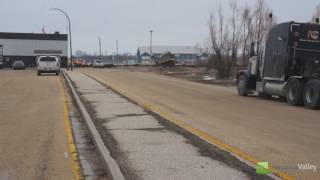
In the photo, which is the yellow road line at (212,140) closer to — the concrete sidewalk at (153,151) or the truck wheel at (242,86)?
the concrete sidewalk at (153,151)

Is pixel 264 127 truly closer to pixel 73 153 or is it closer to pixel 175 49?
pixel 73 153

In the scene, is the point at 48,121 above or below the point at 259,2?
below

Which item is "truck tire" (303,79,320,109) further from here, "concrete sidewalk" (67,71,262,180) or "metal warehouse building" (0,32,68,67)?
"metal warehouse building" (0,32,68,67)

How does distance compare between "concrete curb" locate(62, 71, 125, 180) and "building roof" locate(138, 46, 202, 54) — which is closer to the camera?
"concrete curb" locate(62, 71, 125, 180)

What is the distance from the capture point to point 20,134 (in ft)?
44.5

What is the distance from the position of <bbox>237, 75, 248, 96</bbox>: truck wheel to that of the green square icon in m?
18.1

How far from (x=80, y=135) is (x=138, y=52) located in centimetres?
17036

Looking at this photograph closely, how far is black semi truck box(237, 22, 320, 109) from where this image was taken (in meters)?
21.8

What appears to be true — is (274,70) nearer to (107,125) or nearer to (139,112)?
(139,112)

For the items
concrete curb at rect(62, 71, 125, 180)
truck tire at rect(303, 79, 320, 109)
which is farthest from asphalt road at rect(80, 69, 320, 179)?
concrete curb at rect(62, 71, 125, 180)

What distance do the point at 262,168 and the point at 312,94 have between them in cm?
1279

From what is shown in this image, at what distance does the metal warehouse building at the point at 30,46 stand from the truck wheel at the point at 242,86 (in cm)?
9326

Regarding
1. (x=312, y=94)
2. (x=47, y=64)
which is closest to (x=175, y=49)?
(x=47, y=64)

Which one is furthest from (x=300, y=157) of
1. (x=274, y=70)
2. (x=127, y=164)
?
(x=274, y=70)
